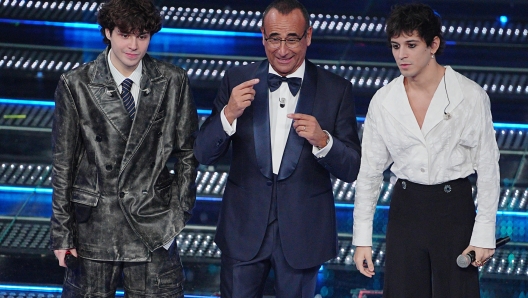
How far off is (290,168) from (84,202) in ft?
2.32

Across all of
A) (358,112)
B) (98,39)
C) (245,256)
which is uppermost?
(98,39)

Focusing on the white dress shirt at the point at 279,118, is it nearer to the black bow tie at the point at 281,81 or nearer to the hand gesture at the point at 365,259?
the black bow tie at the point at 281,81

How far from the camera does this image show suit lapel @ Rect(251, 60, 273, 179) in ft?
11.3

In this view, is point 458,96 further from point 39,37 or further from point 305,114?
point 39,37

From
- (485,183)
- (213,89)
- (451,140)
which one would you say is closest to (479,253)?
(485,183)

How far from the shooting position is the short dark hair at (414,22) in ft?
10.8

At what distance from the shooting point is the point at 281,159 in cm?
346

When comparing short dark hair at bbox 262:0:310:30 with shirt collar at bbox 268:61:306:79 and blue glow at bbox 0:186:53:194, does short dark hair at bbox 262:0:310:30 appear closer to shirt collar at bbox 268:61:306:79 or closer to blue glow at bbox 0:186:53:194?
shirt collar at bbox 268:61:306:79

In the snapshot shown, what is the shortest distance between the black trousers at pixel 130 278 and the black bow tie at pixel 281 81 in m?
0.68

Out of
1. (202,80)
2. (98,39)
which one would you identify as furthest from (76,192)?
(98,39)

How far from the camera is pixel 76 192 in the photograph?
3.46 meters

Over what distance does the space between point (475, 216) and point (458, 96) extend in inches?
15.7

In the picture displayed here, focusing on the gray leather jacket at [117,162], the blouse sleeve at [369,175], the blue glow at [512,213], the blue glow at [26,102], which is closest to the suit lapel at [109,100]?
the gray leather jacket at [117,162]

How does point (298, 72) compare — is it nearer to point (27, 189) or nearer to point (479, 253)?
point (479, 253)
